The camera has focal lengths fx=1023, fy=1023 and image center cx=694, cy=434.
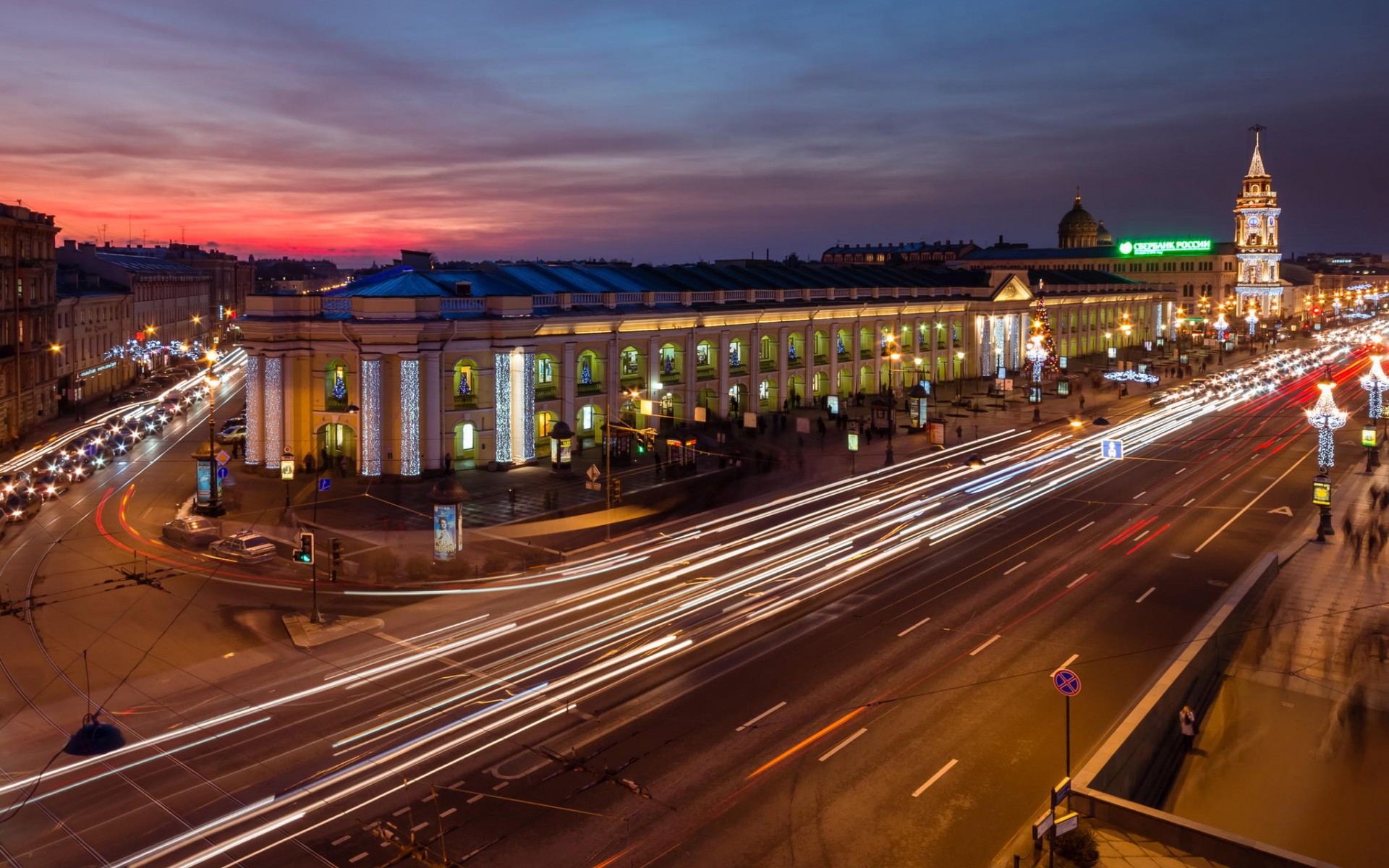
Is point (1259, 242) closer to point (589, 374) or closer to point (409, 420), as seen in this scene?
point (589, 374)

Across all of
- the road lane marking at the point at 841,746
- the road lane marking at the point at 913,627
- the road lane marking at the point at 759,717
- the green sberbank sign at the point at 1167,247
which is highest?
the green sberbank sign at the point at 1167,247

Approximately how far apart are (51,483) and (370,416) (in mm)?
15126

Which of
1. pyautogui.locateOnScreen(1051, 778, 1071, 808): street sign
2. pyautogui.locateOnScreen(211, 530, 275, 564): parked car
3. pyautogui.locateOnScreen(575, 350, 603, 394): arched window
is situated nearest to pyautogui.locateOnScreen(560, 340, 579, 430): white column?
pyautogui.locateOnScreen(575, 350, 603, 394): arched window

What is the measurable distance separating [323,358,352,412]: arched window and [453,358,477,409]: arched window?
18.6 feet

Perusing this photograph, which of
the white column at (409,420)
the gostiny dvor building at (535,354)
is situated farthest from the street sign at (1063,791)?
the white column at (409,420)

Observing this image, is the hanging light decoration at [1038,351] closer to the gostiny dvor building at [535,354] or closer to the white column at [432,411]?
the gostiny dvor building at [535,354]

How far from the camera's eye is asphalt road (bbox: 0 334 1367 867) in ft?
60.0

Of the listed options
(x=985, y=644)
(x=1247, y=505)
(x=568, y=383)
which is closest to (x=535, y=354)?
(x=568, y=383)

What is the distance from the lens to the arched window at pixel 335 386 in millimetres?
54719

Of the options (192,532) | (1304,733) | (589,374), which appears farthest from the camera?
(589,374)

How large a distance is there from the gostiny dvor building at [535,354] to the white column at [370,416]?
7cm

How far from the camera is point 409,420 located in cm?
5269

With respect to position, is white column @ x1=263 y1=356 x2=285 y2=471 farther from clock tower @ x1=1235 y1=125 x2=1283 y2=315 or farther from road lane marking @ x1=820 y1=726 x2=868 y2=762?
clock tower @ x1=1235 y1=125 x2=1283 y2=315

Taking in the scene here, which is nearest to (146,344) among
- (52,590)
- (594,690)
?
(52,590)
